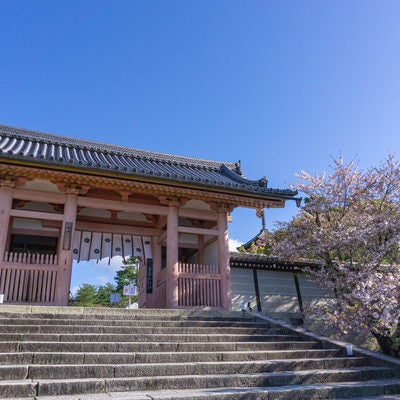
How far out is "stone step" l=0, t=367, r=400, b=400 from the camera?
4.20 m

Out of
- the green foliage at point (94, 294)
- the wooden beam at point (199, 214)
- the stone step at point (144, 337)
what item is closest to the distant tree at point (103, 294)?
the green foliage at point (94, 294)

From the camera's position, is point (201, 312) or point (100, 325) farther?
point (201, 312)

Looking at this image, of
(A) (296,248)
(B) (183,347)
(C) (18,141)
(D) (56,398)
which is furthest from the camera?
(C) (18,141)

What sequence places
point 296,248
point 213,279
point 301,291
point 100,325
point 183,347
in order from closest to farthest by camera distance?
point 183,347 → point 100,325 → point 213,279 → point 296,248 → point 301,291

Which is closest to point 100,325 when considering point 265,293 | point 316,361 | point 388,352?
point 316,361

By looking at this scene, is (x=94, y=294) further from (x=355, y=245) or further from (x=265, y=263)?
(x=355, y=245)

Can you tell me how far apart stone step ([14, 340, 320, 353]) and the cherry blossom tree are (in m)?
2.03

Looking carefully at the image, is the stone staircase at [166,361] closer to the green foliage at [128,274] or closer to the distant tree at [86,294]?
the green foliage at [128,274]

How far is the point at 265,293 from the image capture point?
13.5 meters

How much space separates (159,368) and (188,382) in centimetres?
51

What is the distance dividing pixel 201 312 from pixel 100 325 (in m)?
2.77

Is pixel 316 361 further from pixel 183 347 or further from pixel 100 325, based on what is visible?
pixel 100 325

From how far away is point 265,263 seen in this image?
13.5 meters

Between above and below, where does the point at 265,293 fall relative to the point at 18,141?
below
